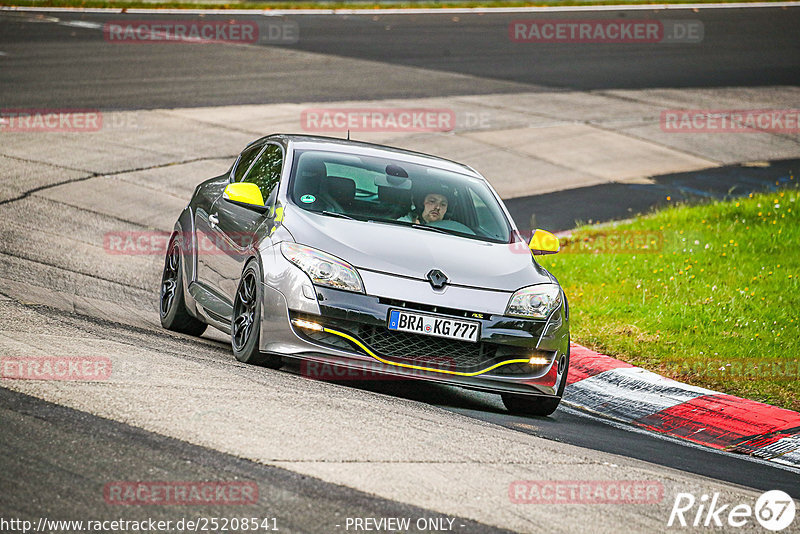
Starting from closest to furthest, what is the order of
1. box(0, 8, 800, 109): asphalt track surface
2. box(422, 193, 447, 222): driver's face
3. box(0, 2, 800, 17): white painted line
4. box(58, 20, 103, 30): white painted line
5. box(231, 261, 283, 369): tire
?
box(231, 261, 283, 369): tire → box(422, 193, 447, 222): driver's face → box(0, 8, 800, 109): asphalt track surface → box(58, 20, 103, 30): white painted line → box(0, 2, 800, 17): white painted line

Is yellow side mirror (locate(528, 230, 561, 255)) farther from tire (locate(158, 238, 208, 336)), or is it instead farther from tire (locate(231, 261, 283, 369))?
tire (locate(158, 238, 208, 336))

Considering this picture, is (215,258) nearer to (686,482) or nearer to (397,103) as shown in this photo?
(686,482)

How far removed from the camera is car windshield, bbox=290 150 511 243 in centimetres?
815

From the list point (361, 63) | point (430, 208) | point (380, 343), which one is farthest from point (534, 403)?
point (361, 63)

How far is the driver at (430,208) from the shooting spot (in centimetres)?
820

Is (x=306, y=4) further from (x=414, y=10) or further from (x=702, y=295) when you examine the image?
(x=702, y=295)

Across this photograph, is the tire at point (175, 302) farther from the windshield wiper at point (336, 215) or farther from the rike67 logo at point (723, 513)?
the rike67 logo at point (723, 513)

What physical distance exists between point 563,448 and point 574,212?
9.93m

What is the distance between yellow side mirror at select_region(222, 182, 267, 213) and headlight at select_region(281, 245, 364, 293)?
0.82 metres

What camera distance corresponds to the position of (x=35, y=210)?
1316 centimetres

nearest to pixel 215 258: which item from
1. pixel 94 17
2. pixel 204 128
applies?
pixel 204 128

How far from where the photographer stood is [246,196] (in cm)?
812

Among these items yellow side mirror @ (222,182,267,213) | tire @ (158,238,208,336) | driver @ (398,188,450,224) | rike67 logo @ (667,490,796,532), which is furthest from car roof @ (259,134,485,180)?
rike67 logo @ (667,490,796,532)

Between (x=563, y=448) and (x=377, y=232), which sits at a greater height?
(x=377, y=232)
